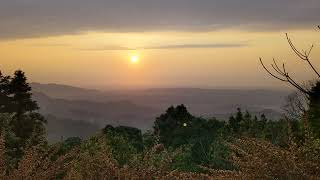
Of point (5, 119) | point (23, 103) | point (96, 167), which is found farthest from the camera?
point (23, 103)

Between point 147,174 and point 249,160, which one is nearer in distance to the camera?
point 249,160

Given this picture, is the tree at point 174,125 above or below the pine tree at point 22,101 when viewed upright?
below

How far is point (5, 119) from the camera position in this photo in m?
38.1

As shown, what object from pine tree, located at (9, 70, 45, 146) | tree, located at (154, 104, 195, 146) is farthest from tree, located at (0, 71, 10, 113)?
tree, located at (154, 104, 195, 146)

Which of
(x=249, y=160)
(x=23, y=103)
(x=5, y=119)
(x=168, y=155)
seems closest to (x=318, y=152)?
(x=249, y=160)

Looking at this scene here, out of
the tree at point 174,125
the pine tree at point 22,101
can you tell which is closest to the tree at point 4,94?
the pine tree at point 22,101

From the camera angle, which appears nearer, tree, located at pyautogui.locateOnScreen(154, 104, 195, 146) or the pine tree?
the pine tree

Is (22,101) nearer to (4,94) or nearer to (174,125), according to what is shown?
(4,94)

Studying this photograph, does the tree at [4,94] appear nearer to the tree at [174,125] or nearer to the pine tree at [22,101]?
the pine tree at [22,101]

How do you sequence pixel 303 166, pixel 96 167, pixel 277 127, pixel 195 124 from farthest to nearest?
pixel 195 124 → pixel 277 127 → pixel 96 167 → pixel 303 166

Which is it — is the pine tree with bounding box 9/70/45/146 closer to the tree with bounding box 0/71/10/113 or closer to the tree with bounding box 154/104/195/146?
the tree with bounding box 0/71/10/113

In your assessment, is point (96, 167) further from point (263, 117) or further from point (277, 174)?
point (263, 117)

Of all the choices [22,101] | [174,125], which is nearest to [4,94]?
[22,101]

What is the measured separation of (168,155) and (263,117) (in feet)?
176
